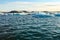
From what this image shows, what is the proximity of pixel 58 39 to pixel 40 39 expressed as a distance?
6.46ft

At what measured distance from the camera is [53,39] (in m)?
16.6

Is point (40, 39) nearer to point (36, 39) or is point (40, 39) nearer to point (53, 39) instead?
point (36, 39)

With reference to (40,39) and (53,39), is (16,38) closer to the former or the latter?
(40,39)

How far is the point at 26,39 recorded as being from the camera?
16.7 meters

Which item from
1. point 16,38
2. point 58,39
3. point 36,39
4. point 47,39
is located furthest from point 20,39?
point 58,39

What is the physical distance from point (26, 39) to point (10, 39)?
69.6 inches

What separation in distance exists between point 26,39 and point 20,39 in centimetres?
70

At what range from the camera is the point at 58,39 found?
16453mm

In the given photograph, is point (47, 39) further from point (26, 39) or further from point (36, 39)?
point (26, 39)

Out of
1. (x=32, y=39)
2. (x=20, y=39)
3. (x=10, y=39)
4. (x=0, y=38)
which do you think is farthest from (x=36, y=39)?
(x=0, y=38)

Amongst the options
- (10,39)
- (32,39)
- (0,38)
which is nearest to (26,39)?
(32,39)

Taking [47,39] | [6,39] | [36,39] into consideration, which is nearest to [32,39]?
[36,39]

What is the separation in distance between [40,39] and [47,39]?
2.64 feet

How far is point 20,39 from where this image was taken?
54.0 feet
